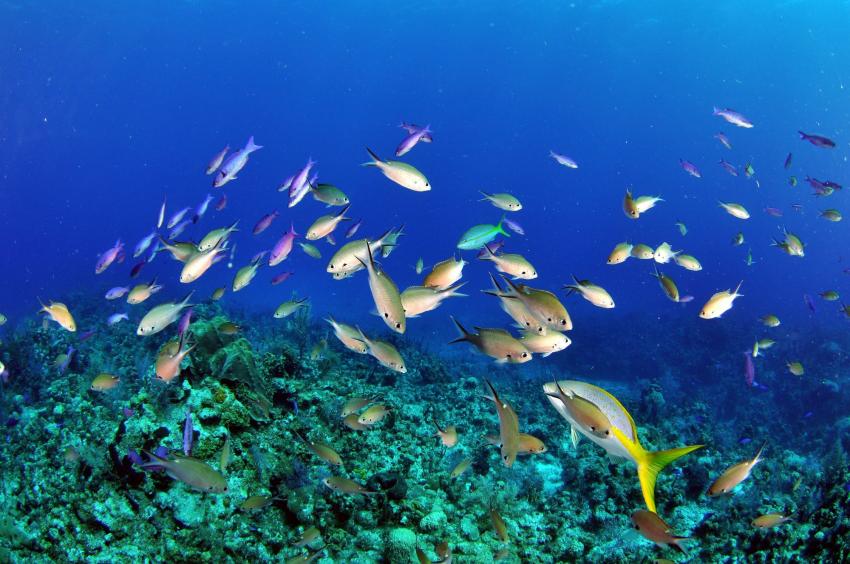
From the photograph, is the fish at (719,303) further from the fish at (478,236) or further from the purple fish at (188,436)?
the purple fish at (188,436)

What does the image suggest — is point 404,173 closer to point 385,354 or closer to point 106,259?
point 385,354

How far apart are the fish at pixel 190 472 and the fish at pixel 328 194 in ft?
10.0

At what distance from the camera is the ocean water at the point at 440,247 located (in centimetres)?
446

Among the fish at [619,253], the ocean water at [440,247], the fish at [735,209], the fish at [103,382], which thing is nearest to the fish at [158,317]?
the ocean water at [440,247]

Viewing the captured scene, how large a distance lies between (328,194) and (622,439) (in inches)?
158

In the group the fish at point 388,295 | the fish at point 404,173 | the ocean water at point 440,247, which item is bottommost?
the ocean water at point 440,247

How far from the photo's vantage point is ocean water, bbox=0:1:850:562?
14.6ft

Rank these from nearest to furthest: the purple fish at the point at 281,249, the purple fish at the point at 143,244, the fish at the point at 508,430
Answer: the fish at the point at 508,430 → the purple fish at the point at 281,249 → the purple fish at the point at 143,244

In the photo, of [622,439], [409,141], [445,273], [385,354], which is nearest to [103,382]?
[385,354]

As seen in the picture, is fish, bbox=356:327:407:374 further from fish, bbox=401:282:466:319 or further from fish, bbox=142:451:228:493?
fish, bbox=142:451:228:493

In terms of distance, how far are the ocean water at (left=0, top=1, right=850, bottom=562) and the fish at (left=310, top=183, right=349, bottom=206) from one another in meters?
0.97

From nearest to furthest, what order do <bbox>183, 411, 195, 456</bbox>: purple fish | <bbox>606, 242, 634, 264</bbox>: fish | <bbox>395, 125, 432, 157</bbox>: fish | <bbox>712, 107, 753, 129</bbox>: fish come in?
<bbox>183, 411, 195, 456</bbox>: purple fish → <bbox>395, 125, 432, 157</bbox>: fish → <bbox>606, 242, 634, 264</bbox>: fish → <bbox>712, 107, 753, 129</bbox>: fish

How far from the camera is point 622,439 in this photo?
2.52m

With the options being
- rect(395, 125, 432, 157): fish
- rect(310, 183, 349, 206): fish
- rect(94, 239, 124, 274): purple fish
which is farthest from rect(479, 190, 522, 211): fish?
rect(94, 239, 124, 274): purple fish
